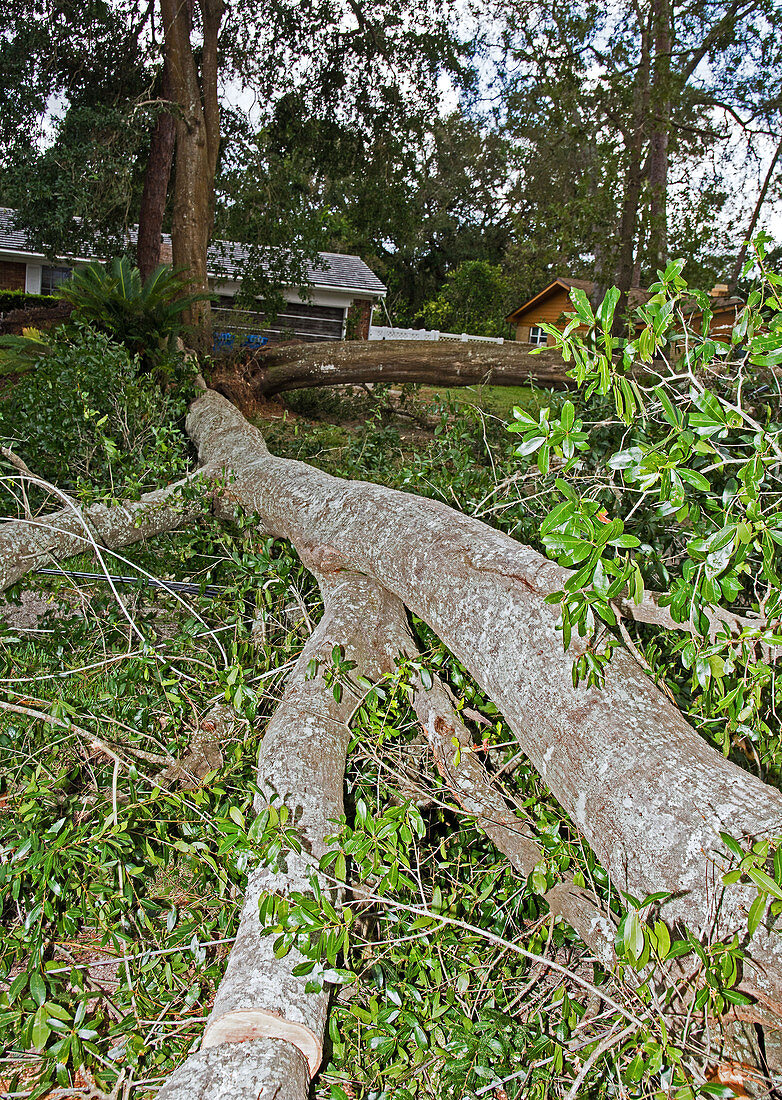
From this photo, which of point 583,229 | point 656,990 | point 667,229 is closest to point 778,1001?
point 656,990

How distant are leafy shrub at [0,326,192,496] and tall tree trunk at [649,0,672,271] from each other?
5813 millimetres

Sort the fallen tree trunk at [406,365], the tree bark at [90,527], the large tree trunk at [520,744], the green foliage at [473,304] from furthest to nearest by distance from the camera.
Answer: the green foliage at [473,304], the fallen tree trunk at [406,365], the tree bark at [90,527], the large tree trunk at [520,744]

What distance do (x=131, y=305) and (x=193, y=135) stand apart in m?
2.41

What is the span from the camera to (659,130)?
318 inches

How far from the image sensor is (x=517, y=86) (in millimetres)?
9977

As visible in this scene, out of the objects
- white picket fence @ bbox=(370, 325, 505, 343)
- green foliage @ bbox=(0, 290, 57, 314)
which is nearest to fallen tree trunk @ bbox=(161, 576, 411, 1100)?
green foliage @ bbox=(0, 290, 57, 314)

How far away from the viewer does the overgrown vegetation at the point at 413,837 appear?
53.1 inches

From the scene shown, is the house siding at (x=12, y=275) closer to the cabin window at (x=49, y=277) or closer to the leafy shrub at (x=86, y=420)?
the cabin window at (x=49, y=277)

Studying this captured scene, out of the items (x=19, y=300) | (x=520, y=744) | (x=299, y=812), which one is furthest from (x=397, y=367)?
(x=19, y=300)

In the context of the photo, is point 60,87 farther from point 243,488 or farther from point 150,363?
point 243,488

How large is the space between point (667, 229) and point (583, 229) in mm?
1445

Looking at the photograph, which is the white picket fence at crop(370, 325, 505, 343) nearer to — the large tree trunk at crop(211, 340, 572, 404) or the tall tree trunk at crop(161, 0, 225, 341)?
the tall tree trunk at crop(161, 0, 225, 341)

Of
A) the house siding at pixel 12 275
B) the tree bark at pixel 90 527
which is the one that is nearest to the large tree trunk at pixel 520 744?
the tree bark at pixel 90 527

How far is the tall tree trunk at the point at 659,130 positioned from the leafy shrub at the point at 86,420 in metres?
5.81
